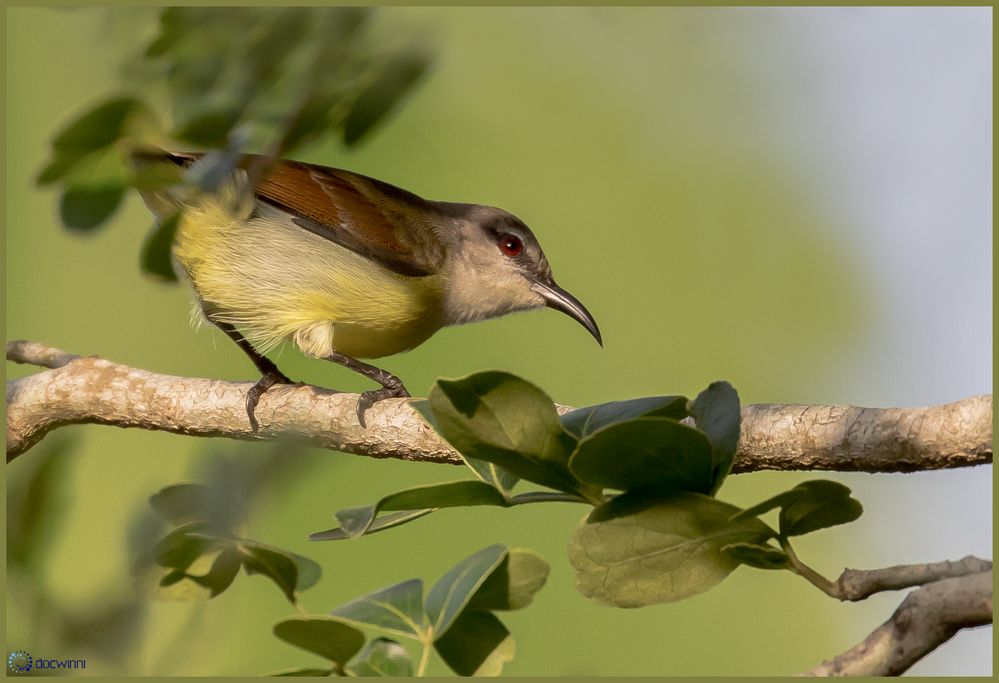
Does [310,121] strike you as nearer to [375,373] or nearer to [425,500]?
[425,500]

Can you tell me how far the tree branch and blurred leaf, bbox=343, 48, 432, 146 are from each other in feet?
2.07

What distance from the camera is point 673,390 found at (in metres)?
4.45

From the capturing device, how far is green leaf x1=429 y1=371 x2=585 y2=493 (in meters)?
0.92

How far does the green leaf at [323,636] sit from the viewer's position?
0.84 m

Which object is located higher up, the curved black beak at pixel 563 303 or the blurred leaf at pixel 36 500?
the curved black beak at pixel 563 303

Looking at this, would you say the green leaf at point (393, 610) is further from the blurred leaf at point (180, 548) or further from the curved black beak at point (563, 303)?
the curved black beak at point (563, 303)

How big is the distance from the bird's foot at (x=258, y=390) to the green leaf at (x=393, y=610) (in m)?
1.40

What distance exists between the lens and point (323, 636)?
854 millimetres

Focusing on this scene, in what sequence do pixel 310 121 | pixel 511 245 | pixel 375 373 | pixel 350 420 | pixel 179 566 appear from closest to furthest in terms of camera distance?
pixel 310 121
pixel 179 566
pixel 350 420
pixel 375 373
pixel 511 245

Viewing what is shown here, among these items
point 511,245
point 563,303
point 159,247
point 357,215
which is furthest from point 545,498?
point 511,245

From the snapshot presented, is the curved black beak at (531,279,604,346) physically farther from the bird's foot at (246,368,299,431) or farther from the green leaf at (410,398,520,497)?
the green leaf at (410,398,520,497)

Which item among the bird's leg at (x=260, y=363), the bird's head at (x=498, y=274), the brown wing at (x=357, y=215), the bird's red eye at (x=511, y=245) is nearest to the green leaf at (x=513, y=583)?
the bird's leg at (x=260, y=363)

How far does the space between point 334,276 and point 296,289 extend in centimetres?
14

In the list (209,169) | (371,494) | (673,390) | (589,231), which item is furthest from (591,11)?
(589,231)
